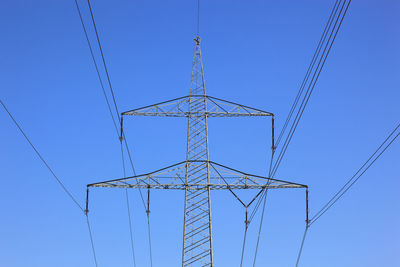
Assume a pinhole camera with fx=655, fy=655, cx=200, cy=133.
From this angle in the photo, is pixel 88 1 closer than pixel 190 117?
Yes

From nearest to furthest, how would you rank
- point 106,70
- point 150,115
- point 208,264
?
point 106,70, point 208,264, point 150,115

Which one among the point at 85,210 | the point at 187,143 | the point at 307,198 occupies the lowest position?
the point at 307,198

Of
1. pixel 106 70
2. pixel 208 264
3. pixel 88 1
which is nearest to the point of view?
pixel 88 1

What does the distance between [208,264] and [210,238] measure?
5.14ft

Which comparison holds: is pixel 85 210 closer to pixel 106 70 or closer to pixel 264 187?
pixel 264 187

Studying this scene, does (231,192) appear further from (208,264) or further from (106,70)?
(106,70)

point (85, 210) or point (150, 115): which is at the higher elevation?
point (150, 115)

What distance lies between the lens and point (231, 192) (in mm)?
36812

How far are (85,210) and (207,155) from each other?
7.78 metres

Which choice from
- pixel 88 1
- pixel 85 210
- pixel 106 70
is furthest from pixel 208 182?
pixel 88 1

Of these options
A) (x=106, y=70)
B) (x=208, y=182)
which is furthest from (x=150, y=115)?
(x=106, y=70)

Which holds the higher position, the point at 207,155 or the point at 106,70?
the point at 207,155

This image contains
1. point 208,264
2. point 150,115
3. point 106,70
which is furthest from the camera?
point 150,115

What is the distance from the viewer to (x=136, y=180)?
36.3 metres
